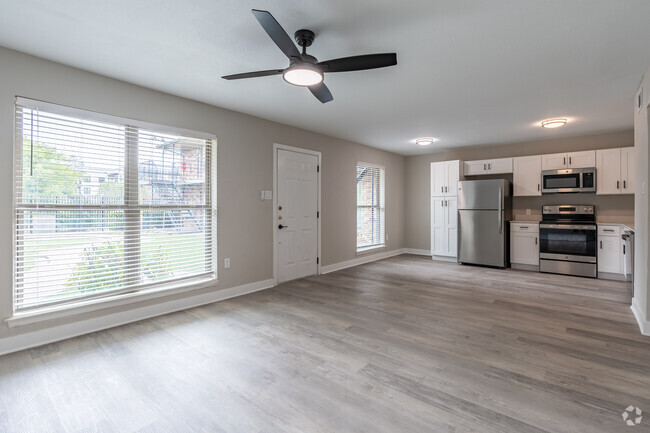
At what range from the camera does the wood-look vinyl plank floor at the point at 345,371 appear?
174 centimetres

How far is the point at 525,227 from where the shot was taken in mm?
5719

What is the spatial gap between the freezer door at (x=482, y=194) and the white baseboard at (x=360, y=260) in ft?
6.16

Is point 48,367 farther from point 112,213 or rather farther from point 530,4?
point 530,4

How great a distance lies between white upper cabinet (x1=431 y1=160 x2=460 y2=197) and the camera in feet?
21.3

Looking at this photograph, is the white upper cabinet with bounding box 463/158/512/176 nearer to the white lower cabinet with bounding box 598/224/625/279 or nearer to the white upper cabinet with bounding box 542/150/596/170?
the white upper cabinet with bounding box 542/150/596/170

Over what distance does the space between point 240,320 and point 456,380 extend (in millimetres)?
2111

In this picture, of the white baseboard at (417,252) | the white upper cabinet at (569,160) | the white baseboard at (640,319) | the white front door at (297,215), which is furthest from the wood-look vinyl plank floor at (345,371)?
the white baseboard at (417,252)

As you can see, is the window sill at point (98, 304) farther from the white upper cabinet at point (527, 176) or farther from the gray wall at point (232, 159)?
the white upper cabinet at point (527, 176)

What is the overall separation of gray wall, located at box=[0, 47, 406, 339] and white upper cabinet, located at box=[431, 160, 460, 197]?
37.2 inches

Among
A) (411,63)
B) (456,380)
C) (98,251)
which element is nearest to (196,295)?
(98,251)

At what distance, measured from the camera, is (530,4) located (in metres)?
2.01

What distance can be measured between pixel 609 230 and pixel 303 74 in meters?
5.51

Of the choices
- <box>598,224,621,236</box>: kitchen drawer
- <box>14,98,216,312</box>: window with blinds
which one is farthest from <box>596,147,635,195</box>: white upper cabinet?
<box>14,98,216,312</box>: window with blinds

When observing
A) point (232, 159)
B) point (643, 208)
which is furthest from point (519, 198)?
point (232, 159)
